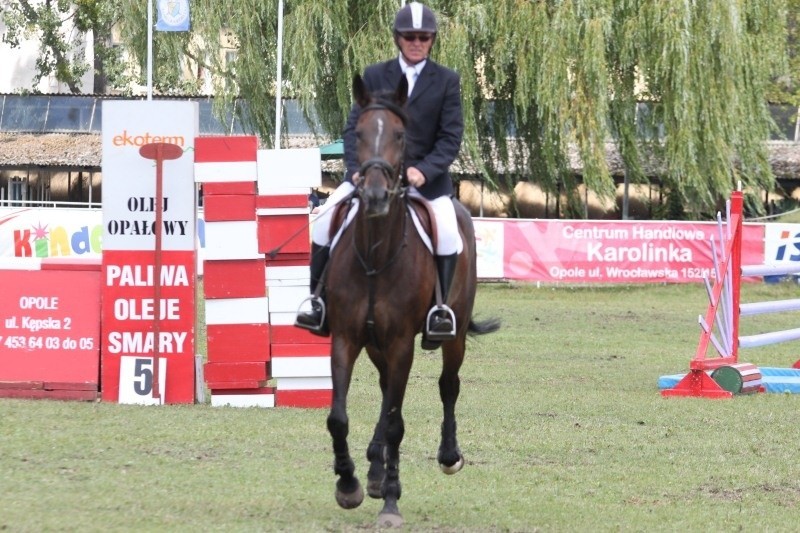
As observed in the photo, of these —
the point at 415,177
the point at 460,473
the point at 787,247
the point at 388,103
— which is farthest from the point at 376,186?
the point at 787,247

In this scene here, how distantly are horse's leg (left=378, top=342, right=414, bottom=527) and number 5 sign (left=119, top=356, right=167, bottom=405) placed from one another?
17.4ft

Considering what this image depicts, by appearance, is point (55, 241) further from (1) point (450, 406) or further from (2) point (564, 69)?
(1) point (450, 406)

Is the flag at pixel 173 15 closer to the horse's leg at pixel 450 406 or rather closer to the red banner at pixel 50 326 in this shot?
the red banner at pixel 50 326

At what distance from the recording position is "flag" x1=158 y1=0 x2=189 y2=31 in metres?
32.4

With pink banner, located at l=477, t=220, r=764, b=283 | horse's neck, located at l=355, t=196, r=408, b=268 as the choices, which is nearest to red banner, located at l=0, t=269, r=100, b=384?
horse's neck, located at l=355, t=196, r=408, b=268

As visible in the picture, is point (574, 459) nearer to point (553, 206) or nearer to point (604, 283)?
point (604, 283)

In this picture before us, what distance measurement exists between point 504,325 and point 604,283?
8.04m

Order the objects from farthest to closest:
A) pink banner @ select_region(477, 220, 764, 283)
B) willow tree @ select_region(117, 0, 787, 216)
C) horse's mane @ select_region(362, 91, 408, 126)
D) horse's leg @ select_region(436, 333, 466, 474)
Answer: willow tree @ select_region(117, 0, 787, 216) < pink banner @ select_region(477, 220, 764, 283) < horse's leg @ select_region(436, 333, 466, 474) < horse's mane @ select_region(362, 91, 408, 126)

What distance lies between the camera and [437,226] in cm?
867

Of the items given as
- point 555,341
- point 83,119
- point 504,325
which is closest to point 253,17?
point 504,325

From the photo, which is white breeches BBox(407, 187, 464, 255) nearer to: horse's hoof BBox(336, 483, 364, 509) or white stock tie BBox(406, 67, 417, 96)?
white stock tie BBox(406, 67, 417, 96)

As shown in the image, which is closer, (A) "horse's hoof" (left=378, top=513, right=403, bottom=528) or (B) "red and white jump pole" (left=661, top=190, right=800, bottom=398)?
(A) "horse's hoof" (left=378, top=513, right=403, bottom=528)

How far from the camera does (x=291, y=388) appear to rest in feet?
44.0

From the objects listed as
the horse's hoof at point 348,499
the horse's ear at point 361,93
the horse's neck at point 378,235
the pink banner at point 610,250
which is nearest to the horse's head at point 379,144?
the horse's ear at point 361,93
